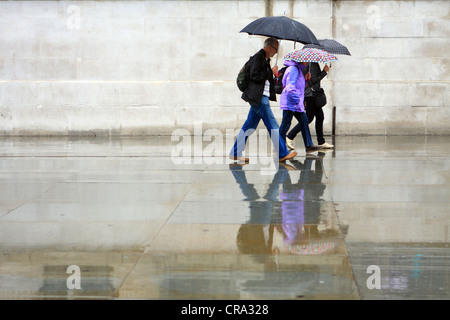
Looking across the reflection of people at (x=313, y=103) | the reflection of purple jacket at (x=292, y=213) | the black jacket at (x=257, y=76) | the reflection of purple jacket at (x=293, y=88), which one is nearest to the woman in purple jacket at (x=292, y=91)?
the reflection of purple jacket at (x=293, y=88)

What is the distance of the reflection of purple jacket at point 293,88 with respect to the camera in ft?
35.2

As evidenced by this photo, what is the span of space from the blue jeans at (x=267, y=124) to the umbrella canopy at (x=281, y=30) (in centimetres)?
104

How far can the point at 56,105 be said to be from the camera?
15.4 m

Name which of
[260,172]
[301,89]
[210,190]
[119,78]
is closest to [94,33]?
[119,78]

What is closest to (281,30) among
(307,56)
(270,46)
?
(270,46)

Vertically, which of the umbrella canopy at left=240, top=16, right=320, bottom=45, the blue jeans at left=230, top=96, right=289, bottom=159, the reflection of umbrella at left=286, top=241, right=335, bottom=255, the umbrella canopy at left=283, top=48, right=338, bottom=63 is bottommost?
the reflection of umbrella at left=286, top=241, right=335, bottom=255

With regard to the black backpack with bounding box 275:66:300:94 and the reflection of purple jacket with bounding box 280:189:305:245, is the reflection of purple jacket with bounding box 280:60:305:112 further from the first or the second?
the reflection of purple jacket with bounding box 280:189:305:245

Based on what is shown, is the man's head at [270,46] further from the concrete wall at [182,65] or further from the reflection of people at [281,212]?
the concrete wall at [182,65]

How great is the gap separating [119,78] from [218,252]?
35.4ft

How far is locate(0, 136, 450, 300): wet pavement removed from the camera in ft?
14.5

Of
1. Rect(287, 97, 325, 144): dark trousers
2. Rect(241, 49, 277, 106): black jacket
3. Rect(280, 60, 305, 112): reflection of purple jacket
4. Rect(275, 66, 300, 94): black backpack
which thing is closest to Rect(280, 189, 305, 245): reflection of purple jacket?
Rect(241, 49, 277, 106): black jacket

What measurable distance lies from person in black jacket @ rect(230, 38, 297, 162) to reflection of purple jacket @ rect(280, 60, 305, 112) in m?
0.56

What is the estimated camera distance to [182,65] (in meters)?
15.4
